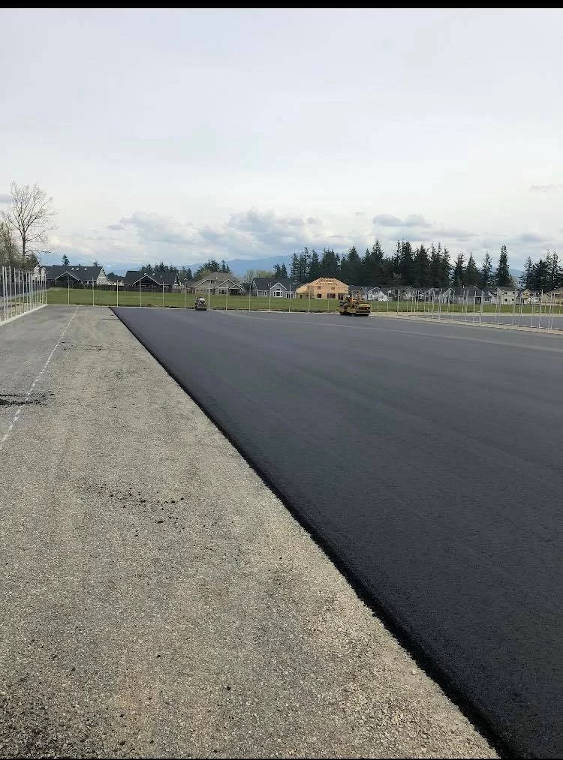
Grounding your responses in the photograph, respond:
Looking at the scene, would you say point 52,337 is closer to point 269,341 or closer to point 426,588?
point 269,341

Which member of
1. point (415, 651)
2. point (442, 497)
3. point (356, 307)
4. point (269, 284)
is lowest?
point (415, 651)

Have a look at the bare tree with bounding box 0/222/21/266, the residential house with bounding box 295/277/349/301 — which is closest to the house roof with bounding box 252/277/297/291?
the residential house with bounding box 295/277/349/301

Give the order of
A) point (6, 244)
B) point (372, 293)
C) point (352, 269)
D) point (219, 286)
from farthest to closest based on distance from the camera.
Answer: point (352, 269)
point (372, 293)
point (219, 286)
point (6, 244)

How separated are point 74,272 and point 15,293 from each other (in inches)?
3598

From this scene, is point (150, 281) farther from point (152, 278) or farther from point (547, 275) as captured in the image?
point (547, 275)

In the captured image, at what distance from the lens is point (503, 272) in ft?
499

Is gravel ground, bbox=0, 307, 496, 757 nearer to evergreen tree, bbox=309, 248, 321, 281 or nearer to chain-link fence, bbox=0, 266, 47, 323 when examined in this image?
chain-link fence, bbox=0, 266, 47, 323

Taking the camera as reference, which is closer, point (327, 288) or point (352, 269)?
point (327, 288)

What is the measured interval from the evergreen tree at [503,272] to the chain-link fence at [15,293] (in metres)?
130

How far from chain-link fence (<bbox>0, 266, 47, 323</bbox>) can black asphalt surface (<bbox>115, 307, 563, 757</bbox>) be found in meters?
16.4

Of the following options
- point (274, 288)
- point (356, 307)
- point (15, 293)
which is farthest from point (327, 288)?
point (15, 293)

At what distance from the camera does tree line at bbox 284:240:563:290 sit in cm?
13562

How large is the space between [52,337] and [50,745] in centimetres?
1997

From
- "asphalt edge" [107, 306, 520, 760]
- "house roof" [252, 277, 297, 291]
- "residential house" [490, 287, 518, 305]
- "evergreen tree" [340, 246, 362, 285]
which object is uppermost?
"evergreen tree" [340, 246, 362, 285]
